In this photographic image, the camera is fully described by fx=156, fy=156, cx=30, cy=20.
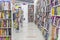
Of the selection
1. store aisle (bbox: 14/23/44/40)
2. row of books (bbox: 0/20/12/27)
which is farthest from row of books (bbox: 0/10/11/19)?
store aisle (bbox: 14/23/44/40)

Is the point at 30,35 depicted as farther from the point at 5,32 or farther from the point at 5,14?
the point at 5,14

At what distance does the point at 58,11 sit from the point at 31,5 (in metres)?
14.1

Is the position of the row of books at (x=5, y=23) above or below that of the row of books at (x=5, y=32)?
above

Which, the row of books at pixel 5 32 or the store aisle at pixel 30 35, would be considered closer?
the row of books at pixel 5 32

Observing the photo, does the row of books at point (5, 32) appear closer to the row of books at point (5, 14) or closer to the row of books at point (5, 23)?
the row of books at point (5, 23)

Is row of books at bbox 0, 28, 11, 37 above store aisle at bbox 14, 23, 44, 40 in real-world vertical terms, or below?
above

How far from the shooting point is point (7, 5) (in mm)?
5258

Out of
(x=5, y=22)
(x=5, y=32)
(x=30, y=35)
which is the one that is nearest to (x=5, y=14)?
(x=5, y=22)

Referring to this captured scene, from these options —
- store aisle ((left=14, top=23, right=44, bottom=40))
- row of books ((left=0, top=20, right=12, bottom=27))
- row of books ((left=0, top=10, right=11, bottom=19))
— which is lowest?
store aisle ((left=14, top=23, right=44, bottom=40))

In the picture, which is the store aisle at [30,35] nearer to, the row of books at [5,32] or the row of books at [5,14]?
the row of books at [5,32]

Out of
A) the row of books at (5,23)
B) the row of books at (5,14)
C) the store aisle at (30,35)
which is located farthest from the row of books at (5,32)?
the store aisle at (30,35)

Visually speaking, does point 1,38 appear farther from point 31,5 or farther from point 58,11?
point 31,5

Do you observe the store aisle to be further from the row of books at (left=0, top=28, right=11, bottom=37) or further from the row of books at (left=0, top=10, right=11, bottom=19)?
the row of books at (left=0, top=10, right=11, bottom=19)

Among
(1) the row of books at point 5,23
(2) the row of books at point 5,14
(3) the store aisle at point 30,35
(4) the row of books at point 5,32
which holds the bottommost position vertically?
(3) the store aisle at point 30,35
